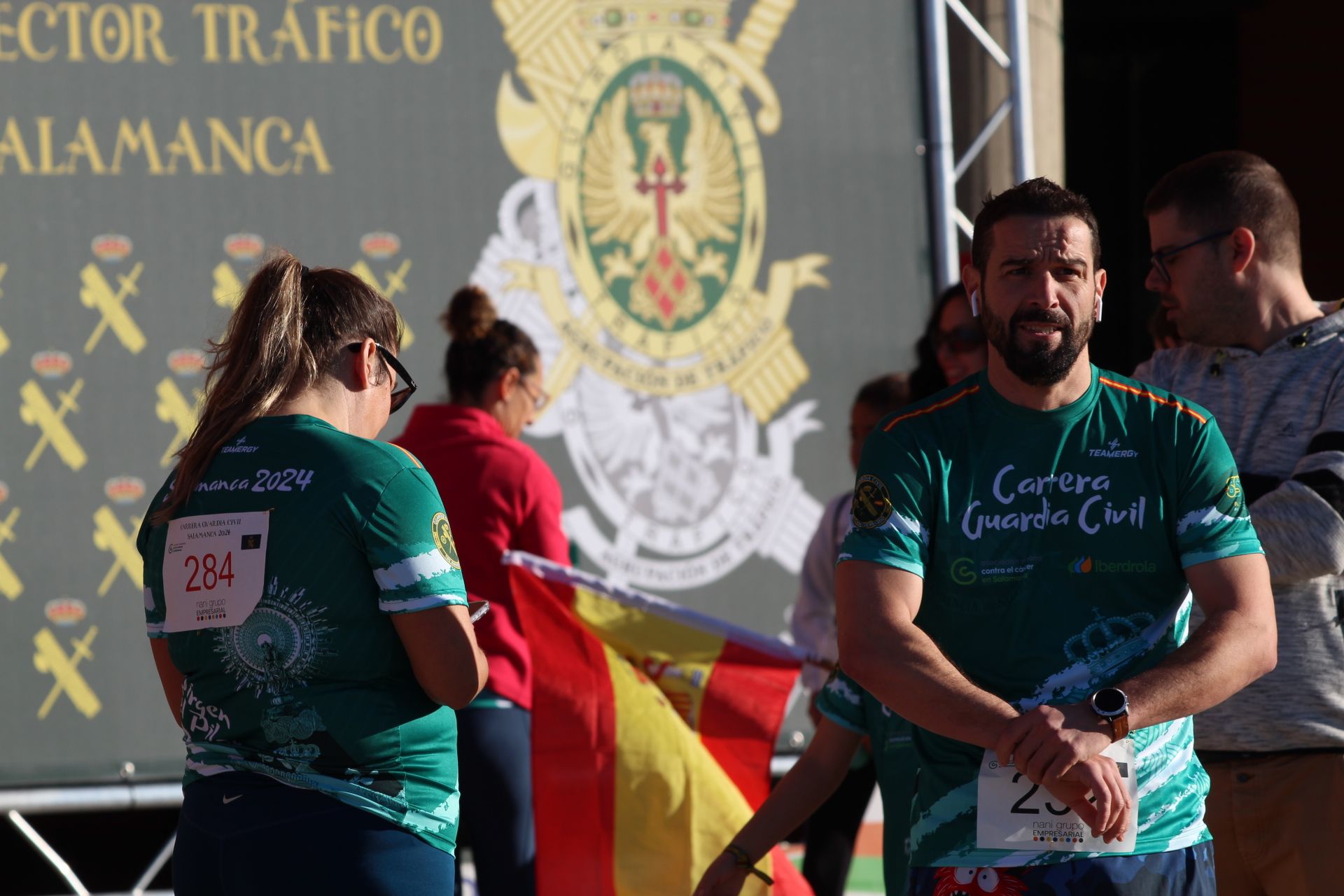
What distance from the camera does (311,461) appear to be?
226cm

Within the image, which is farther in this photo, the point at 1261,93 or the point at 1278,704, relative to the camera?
the point at 1261,93

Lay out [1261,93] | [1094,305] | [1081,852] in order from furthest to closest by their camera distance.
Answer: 1. [1261,93]
2. [1094,305]
3. [1081,852]

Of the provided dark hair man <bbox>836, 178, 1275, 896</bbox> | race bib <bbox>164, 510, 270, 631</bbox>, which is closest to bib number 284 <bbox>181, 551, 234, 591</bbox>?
race bib <bbox>164, 510, 270, 631</bbox>

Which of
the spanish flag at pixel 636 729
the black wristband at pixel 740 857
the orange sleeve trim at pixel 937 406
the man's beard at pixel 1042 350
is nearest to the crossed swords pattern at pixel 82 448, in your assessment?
the spanish flag at pixel 636 729

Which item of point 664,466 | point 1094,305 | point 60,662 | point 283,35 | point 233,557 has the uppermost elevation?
point 283,35

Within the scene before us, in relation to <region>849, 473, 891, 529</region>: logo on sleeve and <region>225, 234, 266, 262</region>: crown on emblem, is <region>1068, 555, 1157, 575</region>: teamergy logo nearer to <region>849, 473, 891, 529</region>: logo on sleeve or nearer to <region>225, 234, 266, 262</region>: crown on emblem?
<region>849, 473, 891, 529</region>: logo on sleeve

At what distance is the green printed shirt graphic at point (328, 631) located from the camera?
87.6 inches

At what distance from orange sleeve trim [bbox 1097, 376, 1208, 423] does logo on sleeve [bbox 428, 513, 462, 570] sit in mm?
1003

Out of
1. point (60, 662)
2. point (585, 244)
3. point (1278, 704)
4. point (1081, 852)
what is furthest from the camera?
point (585, 244)

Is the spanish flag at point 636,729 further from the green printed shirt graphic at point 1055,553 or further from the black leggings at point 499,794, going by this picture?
the green printed shirt graphic at point 1055,553

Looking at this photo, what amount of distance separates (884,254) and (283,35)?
235cm

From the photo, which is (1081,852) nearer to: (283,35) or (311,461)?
(311,461)

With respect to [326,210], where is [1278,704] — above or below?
below

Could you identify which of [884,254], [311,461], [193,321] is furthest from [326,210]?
[311,461]
